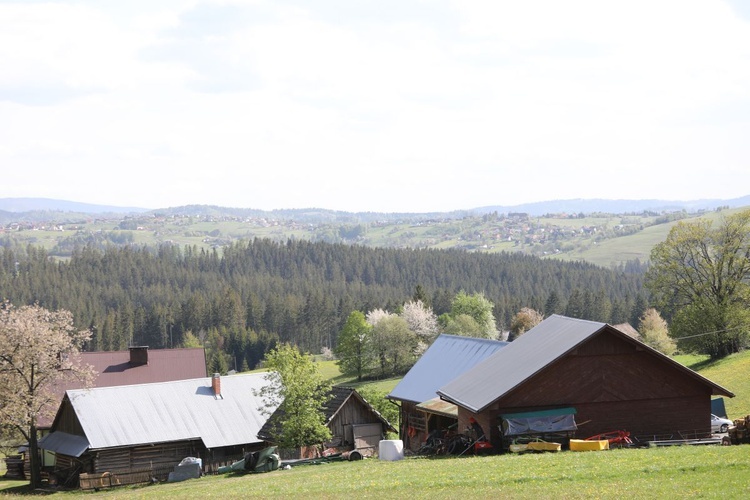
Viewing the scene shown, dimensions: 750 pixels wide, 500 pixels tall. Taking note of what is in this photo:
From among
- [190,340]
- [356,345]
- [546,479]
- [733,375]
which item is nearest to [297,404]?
[546,479]

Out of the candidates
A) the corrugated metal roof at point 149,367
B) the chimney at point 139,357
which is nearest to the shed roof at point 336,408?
the corrugated metal roof at point 149,367

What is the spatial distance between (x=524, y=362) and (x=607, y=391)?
357 cm

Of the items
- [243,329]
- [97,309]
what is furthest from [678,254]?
[97,309]

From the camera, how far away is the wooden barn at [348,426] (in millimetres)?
45875

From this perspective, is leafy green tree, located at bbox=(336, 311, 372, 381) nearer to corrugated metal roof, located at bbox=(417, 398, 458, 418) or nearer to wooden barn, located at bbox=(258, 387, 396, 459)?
wooden barn, located at bbox=(258, 387, 396, 459)

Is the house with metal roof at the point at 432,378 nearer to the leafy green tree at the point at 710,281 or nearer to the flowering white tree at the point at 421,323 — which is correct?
the leafy green tree at the point at 710,281

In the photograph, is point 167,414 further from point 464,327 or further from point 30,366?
point 464,327

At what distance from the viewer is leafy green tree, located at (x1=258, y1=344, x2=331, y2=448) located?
4197 cm

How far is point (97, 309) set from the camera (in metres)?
184

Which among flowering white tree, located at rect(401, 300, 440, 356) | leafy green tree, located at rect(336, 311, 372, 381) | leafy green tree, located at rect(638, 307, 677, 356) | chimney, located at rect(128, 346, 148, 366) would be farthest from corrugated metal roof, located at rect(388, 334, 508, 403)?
flowering white tree, located at rect(401, 300, 440, 356)

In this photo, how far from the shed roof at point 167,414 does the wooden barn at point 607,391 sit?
2041cm

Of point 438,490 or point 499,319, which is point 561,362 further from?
point 499,319

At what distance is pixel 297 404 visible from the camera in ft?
139

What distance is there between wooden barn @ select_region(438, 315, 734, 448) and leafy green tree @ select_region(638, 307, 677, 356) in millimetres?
46487
